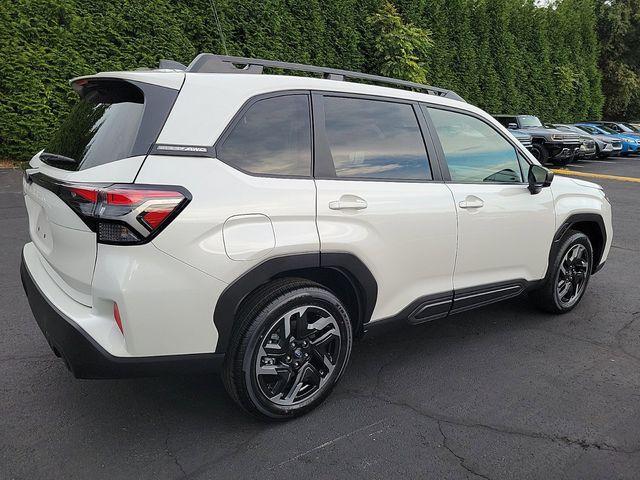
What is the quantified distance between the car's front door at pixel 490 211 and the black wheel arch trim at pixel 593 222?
13 cm

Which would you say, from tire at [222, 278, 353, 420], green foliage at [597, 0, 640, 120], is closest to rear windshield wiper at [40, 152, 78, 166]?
tire at [222, 278, 353, 420]

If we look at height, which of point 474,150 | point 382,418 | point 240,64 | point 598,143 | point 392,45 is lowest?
point 382,418

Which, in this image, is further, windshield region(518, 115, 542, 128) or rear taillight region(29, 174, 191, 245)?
windshield region(518, 115, 542, 128)

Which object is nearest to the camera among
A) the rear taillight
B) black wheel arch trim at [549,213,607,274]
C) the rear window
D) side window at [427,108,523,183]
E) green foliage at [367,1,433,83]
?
the rear taillight

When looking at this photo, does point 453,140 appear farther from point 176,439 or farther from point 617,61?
point 617,61

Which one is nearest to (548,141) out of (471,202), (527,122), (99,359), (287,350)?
(527,122)

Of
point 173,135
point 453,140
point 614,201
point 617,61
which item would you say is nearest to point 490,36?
point 614,201

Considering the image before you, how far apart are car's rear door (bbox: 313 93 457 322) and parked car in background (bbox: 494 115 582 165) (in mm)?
14723

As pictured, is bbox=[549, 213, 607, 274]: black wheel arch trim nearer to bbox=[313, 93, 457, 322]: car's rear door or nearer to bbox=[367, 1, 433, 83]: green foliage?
bbox=[313, 93, 457, 322]: car's rear door

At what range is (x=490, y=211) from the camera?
3461 millimetres

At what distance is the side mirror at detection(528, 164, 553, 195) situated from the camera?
3760 mm

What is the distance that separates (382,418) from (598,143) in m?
20.1

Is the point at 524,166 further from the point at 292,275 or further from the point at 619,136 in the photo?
the point at 619,136

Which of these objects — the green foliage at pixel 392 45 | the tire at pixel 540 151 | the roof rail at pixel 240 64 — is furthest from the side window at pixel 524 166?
the tire at pixel 540 151
